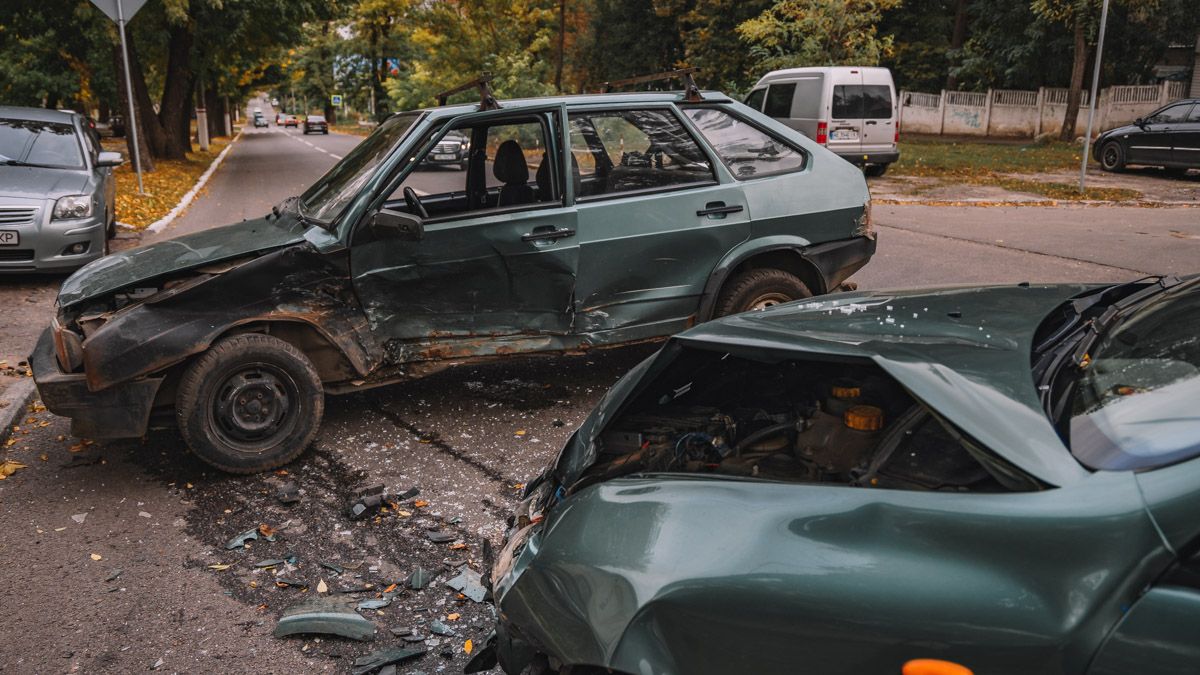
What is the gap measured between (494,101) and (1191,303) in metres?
3.78

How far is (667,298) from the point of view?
5.58 meters

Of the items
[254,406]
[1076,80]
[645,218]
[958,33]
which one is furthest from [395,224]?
[958,33]

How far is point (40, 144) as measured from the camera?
10477mm

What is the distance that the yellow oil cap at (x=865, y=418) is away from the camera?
8.41ft

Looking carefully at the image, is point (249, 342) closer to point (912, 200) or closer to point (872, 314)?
point (872, 314)

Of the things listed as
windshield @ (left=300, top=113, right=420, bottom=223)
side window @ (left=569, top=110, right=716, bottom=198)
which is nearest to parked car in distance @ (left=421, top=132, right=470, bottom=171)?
windshield @ (left=300, top=113, right=420, bottom=223)

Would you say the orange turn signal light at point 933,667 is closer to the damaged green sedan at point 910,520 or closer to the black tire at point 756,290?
the damaged green sedan at point 910,520

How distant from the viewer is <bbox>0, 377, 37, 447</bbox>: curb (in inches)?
217

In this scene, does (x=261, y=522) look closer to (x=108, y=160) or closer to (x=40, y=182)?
(x=40, y=182)

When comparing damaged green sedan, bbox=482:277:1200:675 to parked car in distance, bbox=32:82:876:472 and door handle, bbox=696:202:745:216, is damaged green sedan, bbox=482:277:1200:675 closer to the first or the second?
parked car in distance, bbox=32:82:876:472

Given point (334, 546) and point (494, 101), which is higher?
point (494, 101)

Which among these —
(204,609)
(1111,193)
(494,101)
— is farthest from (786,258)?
(1111,193)

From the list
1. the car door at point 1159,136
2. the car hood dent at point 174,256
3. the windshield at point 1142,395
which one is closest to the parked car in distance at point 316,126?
the car door at point 1159,136

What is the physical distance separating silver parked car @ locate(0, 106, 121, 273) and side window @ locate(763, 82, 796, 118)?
13635 mm
